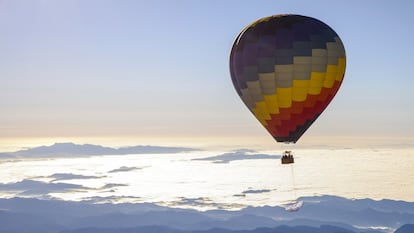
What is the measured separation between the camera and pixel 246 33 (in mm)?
98438

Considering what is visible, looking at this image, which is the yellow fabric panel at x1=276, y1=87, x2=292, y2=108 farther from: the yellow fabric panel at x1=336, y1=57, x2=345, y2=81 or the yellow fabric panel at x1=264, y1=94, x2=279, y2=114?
the yellow fabric panel at x1=336, y1=57, x2=345, y2=81

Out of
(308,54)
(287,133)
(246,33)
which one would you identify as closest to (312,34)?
(308,54)

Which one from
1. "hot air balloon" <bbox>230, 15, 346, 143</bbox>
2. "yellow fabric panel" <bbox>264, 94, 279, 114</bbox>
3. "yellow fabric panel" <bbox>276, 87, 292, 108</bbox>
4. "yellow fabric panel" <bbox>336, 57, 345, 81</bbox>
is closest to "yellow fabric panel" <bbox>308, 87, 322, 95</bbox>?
"hot air balloon" <bbox>230, 15, 346, 143</bbox>

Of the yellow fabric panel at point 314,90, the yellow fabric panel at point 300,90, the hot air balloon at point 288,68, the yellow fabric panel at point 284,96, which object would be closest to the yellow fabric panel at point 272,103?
the hot air balloon at point 288,68

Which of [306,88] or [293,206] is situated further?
[293,206]

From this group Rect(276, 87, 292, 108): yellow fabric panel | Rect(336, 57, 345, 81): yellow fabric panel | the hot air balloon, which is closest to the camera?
the hot air balloon

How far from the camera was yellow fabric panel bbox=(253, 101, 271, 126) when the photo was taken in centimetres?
10012

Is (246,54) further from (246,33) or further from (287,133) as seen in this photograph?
(287,133)

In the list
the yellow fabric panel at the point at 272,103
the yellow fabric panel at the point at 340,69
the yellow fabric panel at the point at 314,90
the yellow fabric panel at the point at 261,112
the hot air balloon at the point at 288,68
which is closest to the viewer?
the hot air balloon at the point at 288,68

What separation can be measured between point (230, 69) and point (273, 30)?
1117 centimetres

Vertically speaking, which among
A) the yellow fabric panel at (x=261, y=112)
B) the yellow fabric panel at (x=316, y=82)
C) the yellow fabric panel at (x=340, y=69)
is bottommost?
the yellow fabric panel at (x=261, y=112)

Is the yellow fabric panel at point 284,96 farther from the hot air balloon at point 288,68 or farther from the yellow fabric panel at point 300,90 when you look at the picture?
the yellow fabric panel at point 300,90

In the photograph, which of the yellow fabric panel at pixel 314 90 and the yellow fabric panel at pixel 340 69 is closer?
the yellow fabric panel at pixel 314 90

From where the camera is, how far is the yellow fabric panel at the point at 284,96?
97.4 metres
